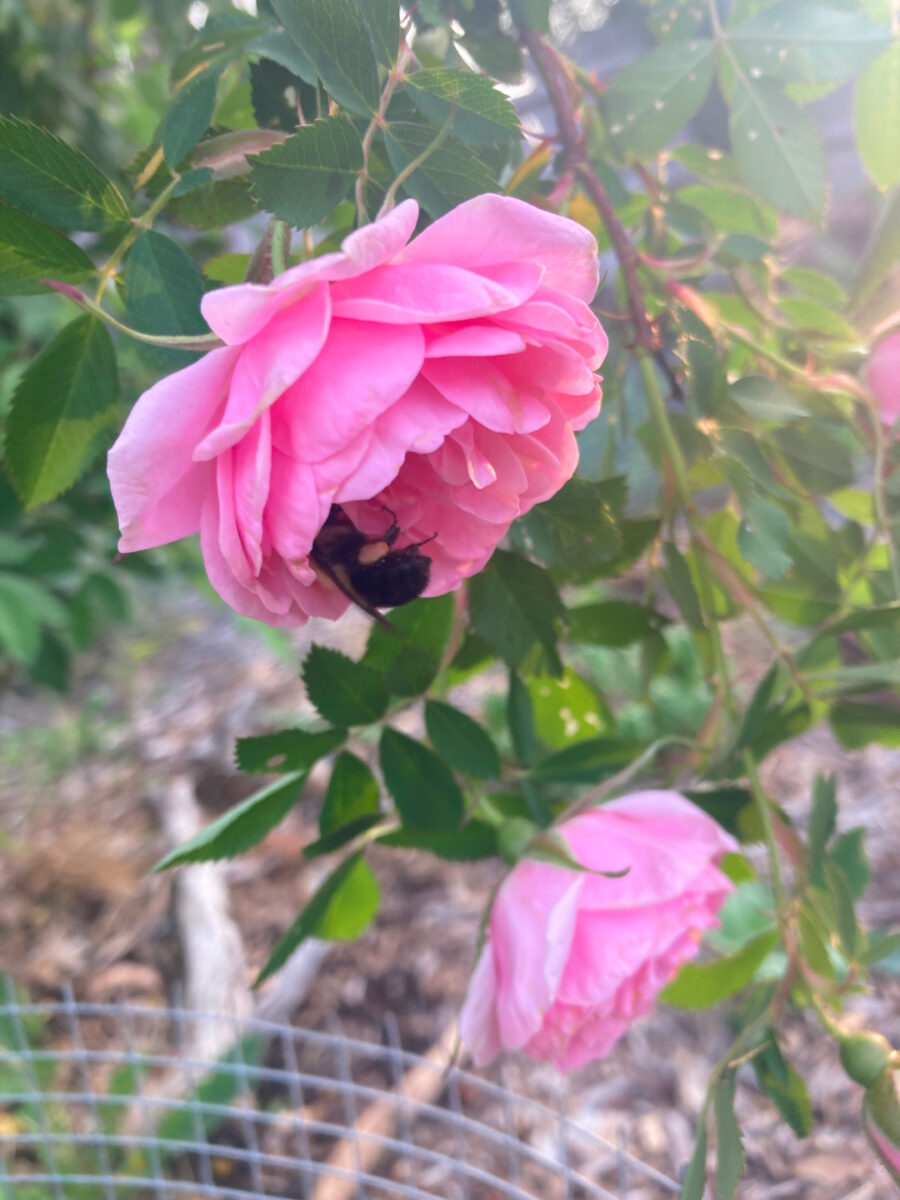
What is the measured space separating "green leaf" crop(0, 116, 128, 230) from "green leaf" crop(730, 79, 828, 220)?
369mm

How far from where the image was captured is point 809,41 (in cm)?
48

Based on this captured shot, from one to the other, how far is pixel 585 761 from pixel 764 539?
0.63ft

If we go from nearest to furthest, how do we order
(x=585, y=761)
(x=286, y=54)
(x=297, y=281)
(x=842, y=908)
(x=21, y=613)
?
(x=297, y=281) → (x=286, y=54) → (x=842, y=908) → (x=585, y=761) → (x=21, y=613)

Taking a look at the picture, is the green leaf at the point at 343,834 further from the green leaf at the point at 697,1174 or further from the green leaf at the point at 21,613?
the green leaf at the point at 21,613

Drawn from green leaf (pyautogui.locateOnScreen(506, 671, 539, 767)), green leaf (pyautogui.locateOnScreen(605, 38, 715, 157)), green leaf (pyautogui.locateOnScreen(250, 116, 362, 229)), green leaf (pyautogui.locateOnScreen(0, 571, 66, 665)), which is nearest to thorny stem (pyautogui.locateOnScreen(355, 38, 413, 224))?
green leaf (pyautogui.locateOnScreen(250, 116, 362, 229))

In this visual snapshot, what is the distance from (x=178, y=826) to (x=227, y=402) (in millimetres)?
1652

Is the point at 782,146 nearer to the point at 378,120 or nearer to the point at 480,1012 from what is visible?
the point at 378,120

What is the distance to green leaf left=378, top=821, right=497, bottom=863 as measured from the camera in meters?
0.51

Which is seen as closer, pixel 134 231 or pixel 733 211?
pixel 134 231

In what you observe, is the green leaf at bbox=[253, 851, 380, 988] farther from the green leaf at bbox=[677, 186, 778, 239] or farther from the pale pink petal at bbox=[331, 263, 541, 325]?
the green leaf at bbox=[677, 186, 778, 239]

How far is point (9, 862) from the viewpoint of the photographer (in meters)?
1.76

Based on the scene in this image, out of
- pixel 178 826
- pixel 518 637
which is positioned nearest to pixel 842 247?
pixel 178 826

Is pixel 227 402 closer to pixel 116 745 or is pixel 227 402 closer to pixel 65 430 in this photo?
pixel 65 430

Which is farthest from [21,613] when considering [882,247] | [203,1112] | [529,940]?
[882,247]
